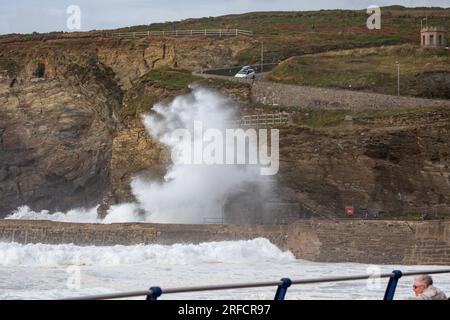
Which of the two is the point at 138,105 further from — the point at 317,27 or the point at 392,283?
the point at 392,283

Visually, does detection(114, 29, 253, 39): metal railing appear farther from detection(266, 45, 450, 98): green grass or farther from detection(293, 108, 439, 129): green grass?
detection(293, 108, 439, 129): green grass

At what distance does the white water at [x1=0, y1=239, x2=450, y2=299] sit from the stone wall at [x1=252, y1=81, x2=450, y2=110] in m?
11.8

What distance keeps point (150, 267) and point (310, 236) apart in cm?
482

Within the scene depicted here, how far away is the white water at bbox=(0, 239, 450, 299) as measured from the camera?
2992 centimetres

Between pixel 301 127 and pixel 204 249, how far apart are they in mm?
7625

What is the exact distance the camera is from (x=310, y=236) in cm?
3722

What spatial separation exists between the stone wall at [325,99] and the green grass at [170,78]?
9.22 feet

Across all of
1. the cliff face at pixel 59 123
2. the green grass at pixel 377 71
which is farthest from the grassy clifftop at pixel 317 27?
the cliff face at pixel 59 123

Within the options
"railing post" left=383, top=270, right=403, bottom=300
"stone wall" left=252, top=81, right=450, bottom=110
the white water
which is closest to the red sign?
the white water

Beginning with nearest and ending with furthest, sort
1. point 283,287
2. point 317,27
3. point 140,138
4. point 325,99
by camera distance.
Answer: point 283,287, point 140,138, point 325,99, point 317,27

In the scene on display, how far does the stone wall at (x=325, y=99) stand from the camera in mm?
48344

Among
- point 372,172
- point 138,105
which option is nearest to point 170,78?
point 138,105
